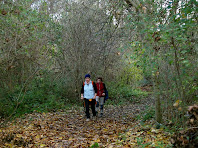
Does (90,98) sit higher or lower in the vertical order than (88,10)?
lower

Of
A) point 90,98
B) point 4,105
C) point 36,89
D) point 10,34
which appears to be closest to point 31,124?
point 4,105

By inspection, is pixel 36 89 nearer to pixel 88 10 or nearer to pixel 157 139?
pixel 88 10

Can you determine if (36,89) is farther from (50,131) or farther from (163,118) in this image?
(163,118)

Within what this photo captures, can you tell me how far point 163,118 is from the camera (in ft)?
22.2

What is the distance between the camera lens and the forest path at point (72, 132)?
533 centimetres

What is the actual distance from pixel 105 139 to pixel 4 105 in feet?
15.8

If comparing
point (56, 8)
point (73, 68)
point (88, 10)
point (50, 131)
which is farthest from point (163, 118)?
point (56, 8)

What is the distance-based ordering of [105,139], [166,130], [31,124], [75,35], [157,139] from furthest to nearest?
[75,35], [31,124], [105,139], [166,130], [157,139]

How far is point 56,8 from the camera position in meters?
12.6

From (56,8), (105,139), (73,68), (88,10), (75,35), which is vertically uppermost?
(56,8)

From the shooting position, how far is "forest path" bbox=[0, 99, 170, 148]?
533 cm

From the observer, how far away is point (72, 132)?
667 cm

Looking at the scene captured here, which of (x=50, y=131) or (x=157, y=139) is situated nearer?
(x=157, y=139)

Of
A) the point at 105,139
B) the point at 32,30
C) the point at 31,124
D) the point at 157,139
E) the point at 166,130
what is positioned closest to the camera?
the point at 157,139
